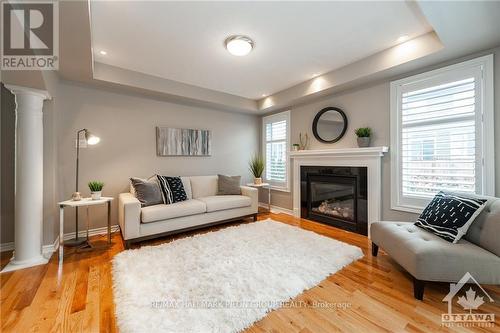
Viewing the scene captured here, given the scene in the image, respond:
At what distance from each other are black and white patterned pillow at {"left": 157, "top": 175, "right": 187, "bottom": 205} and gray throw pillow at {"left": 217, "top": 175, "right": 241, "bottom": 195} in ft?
2.62

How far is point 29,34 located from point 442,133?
4508mm

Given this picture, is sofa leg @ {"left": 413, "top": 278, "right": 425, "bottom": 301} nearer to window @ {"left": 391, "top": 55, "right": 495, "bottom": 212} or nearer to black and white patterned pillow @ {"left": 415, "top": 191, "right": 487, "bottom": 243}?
black and white patterned pillow @ {"left": 415, "top": 191, "right": 487, "bottom": 243}

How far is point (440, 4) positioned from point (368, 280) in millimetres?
2496

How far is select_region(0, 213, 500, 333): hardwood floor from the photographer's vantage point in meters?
1.51

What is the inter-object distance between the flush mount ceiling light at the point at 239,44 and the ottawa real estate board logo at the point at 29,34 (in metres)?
1.55

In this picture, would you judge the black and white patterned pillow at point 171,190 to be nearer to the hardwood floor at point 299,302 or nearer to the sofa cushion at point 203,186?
the sofa cushion at point 203,186

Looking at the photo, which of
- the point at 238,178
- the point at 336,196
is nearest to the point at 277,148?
the point at 238,178

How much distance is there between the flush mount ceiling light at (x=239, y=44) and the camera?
250cm

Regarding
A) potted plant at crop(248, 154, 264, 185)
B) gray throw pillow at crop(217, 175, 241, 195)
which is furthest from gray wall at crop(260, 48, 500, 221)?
gray throw pillow at crop(217, 175, 241, 195)

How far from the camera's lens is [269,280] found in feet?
6.62

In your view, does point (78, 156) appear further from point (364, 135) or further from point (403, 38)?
point (403, 38)

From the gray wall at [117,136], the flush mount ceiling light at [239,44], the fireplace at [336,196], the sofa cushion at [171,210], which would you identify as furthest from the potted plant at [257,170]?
the flush mount ceiling light at [239,44]

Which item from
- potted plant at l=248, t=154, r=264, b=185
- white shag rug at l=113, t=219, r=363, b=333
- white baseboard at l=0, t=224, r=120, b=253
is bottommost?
white shag rug at l=113, t=219, r=363, b=333

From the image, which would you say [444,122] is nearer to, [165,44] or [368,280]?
[368,280]
